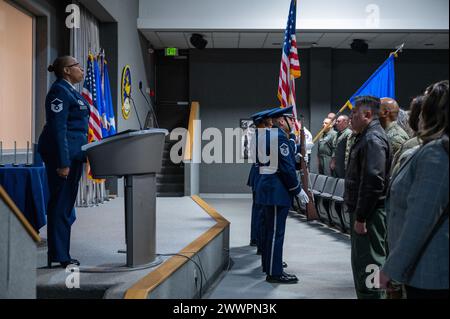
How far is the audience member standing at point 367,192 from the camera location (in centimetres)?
310

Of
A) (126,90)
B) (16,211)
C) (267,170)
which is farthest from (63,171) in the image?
(126,90)

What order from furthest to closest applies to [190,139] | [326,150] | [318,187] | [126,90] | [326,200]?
[190,139], [126,90], [326,150], [318,187], [326,200]

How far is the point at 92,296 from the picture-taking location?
2986 mm

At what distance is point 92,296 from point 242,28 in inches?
329

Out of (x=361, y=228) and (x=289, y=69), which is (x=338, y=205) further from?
(x=361, y=228)

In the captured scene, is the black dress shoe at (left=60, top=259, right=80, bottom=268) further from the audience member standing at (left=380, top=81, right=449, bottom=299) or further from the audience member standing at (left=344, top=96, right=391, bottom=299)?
the audience member standing at (left=380, top=81, right=449, bottom=299)

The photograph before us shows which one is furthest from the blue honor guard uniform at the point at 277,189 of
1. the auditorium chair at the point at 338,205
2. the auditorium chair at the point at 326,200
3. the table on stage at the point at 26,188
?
the auditorium chair at the point at 326,200

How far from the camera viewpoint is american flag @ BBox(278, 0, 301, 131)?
19.7ft

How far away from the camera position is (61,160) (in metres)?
3.20

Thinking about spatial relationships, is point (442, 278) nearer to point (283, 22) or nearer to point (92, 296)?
point (92, 296)

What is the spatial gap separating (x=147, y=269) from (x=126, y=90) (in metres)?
6.49

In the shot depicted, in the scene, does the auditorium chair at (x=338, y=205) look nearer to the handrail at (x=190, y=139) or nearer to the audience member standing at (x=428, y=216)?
the handrail at (x=190, y=139)

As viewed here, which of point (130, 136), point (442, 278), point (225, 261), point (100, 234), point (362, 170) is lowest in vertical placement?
point (225, 261)

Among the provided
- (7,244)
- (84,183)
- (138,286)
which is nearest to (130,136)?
(138,286)
